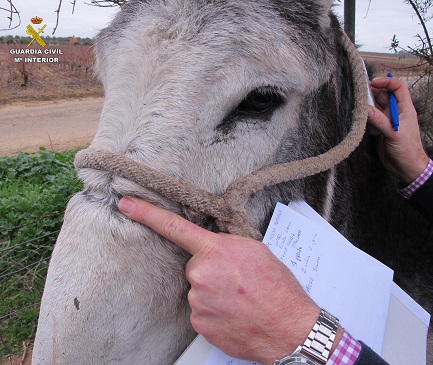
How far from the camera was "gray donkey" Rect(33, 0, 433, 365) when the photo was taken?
55.9 inches

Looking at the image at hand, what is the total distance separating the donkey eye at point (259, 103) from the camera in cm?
166

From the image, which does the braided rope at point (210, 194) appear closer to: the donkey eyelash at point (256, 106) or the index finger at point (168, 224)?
the index finger at point (168, 224)

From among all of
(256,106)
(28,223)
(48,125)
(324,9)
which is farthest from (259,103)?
(48,125)

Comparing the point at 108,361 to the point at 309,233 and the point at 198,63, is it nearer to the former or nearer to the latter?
the point at 309,233

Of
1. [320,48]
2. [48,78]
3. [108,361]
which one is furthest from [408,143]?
[48,78]

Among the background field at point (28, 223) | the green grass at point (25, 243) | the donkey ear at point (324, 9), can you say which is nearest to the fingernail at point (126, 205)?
the donkey ear at point (324, 9)

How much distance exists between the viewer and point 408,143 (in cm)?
220

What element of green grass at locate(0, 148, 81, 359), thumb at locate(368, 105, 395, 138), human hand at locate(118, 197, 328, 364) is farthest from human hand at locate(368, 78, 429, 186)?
green grass at locate(0, 148, 81, 359)

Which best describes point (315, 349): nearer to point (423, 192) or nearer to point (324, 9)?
point (423, 192)

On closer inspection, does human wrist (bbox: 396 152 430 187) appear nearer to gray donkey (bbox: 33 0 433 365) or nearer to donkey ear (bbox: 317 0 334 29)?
gray donkey (bbox: 33 0 433 365)

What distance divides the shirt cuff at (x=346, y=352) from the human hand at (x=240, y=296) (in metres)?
0.02

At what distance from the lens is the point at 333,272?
164cm

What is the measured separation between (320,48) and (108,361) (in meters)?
1.46

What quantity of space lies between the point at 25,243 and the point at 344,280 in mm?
3858
